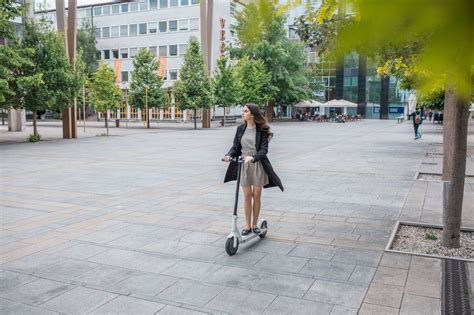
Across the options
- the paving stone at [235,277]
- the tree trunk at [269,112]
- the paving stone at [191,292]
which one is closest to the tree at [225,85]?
the tree trunk at [269,112]

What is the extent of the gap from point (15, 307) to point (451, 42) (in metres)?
4.52

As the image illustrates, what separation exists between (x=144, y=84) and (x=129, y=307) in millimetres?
40414

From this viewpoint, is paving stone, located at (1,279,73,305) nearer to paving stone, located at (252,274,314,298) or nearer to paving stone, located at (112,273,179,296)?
paving stone, located at (112,273,179,296)

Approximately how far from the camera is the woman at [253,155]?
621 cm

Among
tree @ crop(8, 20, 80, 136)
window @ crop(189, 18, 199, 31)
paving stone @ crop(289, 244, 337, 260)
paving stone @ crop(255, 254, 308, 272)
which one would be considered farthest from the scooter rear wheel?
window @ crop(189, 18, 199, 31)

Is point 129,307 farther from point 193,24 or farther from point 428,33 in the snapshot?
point 193,24

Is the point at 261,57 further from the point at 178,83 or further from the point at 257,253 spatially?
the point at 257,253

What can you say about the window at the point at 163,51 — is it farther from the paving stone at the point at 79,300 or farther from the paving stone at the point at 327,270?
the paving stone at the point at 79,300

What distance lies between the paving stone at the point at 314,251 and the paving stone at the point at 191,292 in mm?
1496

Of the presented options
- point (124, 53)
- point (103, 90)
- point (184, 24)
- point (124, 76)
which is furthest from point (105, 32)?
point (103, 90)

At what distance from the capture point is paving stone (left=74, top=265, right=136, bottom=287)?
4.96 meters

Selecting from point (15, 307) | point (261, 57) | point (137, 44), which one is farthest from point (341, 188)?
point (137, 44)

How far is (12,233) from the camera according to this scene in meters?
6.89

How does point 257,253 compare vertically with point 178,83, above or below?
below
